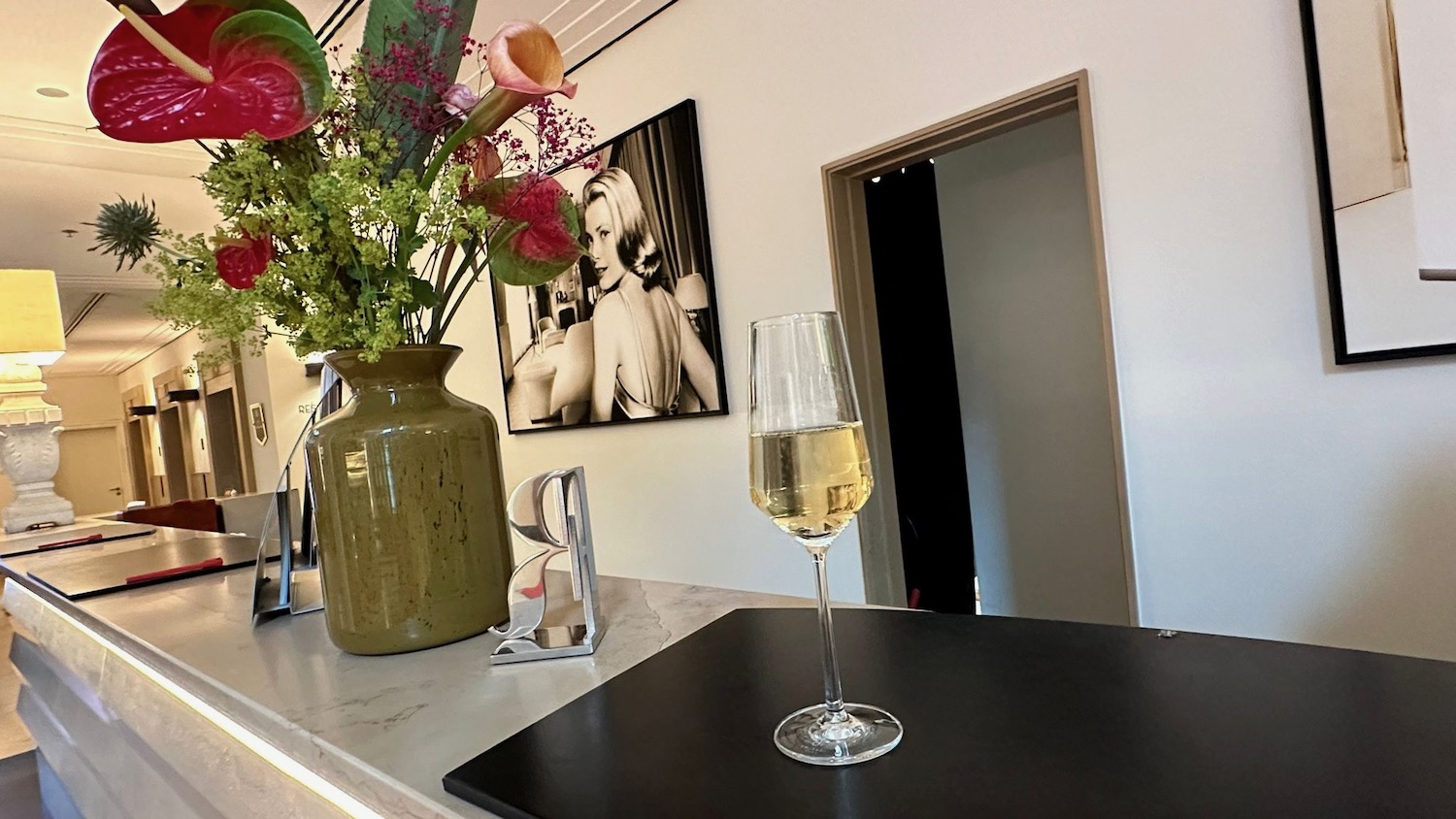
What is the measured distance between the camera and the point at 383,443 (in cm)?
75

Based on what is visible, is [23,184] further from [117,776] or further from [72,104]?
[117,776]

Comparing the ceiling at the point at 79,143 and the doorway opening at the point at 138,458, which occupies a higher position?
the ceiling at the point at 79,143

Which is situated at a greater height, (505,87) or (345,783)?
(505,87)

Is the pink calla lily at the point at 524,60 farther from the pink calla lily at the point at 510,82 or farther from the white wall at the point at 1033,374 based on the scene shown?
the white wall at the point at 1033,374

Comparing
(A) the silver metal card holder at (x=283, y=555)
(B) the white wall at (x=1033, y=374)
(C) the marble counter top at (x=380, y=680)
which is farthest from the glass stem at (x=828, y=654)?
(B) the white wall at (x=1033, y=374)

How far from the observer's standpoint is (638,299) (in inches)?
117

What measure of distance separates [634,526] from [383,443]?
8.25ft

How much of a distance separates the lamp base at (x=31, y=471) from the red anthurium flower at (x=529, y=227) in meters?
3.28

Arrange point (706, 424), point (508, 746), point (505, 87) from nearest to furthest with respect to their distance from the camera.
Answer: point (508, 746), point (505, 87), point (706, 424)

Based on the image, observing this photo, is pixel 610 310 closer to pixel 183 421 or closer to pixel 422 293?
pixel 422 293

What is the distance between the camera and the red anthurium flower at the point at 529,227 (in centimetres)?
80

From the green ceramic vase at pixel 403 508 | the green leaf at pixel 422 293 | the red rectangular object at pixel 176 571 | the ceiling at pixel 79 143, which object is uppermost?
the ceiling at pixel 79 143

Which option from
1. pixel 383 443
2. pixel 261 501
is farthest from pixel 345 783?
pixel 261 501

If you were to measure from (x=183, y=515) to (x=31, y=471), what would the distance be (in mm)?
1704
